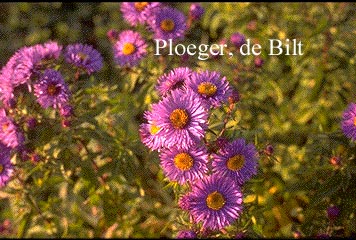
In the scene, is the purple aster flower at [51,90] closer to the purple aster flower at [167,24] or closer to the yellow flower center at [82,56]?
the yellow flower center at [82,56]

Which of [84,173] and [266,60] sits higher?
[266,60]

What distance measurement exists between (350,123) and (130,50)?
113 cm

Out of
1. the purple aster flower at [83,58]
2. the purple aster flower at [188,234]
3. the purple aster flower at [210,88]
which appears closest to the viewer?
the purple aster flower at [210,88]

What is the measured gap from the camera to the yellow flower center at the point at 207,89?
1.99 meters

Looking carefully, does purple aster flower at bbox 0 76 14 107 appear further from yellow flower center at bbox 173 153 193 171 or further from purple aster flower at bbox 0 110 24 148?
yellow flower center at bbox 173 153 193 171

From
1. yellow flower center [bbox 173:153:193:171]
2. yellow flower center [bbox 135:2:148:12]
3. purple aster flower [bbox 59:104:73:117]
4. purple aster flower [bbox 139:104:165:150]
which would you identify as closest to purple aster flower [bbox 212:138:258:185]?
yellow flower center [bbox 173:153:193:171]

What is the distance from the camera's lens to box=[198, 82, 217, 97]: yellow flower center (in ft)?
6.53

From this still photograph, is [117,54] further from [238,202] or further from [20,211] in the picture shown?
[238,202]

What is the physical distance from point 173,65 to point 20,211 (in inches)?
42.4

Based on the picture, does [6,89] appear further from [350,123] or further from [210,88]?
[350,123]

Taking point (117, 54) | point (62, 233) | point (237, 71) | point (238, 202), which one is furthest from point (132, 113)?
point (238, 202)

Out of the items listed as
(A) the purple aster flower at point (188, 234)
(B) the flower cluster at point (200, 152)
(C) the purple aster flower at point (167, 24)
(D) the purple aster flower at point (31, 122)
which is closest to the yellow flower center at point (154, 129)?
(B) the flower cluster at point (200, 152)

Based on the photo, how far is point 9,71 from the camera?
2326 mm

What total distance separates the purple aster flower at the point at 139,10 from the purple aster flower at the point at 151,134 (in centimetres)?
87
